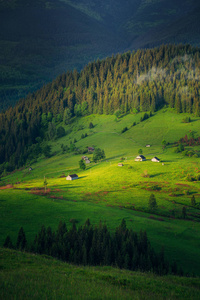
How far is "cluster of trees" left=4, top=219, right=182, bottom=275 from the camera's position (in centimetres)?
4878

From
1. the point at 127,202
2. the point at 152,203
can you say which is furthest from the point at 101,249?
the point at 127,202

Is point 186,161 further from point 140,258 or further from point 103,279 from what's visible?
point 103,279

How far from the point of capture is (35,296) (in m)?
16.1

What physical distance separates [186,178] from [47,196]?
65.0m

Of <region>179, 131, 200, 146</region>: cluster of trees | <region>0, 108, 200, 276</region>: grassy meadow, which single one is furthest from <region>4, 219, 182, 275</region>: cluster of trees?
<region>179, 131, 200, 146</region>: cluster of trees

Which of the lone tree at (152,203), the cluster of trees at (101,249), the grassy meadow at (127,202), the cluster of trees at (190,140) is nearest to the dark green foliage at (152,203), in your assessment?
the lone tree at (152,203)

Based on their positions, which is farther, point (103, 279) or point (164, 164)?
point (164, 164)

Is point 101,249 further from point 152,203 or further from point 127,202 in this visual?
point 127,202

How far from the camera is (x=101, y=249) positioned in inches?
2023

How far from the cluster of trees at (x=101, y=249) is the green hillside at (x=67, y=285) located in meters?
21.5

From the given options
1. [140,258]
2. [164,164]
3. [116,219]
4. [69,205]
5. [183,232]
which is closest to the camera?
[140,258]

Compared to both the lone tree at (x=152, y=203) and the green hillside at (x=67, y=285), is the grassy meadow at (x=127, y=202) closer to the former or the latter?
the lone tree at (x=152, y=203)

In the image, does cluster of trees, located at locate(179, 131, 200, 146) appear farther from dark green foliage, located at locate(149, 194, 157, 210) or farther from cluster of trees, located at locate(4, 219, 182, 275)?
cluster of trees, located at locate(4, 219, 182, 275)

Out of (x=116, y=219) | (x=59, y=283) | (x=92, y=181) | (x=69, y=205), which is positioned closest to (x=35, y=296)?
(x=59, y=283)
